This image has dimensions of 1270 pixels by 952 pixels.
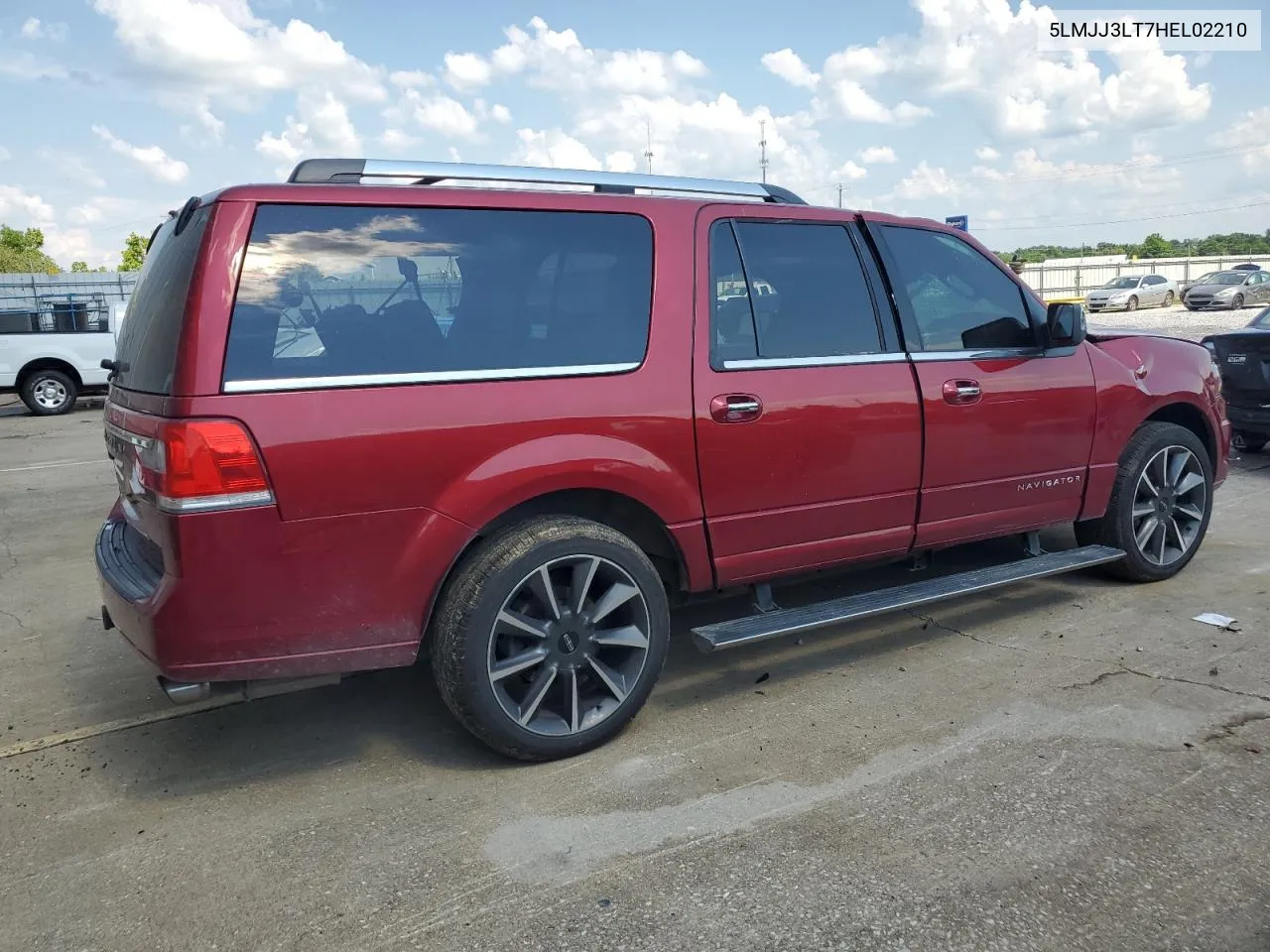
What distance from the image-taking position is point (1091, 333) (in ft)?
16.8

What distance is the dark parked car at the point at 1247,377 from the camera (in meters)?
8.55

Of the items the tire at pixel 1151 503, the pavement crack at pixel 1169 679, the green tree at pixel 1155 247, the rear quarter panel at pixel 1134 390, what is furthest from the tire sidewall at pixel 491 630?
the green tree at pixel 1155 247

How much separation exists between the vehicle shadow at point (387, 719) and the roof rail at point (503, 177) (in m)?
1.97

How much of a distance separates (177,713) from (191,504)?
4.96 ft

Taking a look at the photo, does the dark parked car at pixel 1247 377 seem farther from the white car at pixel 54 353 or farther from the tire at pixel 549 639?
the white car at pixel 54 353

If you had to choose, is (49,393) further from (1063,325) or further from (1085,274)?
(1085,274)

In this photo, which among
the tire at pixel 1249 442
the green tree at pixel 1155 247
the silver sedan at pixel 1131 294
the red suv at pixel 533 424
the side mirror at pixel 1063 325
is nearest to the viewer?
the red suv at pixel 533 424

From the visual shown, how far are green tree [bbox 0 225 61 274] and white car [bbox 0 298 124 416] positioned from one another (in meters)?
64.5

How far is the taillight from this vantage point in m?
2.78

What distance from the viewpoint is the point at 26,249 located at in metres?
86.9

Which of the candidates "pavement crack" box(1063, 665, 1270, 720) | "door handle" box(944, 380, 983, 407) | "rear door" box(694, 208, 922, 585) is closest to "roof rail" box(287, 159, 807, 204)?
"rear door" box(694, 208, 922, 585)

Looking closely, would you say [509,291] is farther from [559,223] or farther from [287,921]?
[287,921]

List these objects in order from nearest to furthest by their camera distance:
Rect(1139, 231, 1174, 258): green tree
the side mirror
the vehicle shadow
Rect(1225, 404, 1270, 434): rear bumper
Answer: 1. the vehicle shadow
2. the side mirror
3. Rect(1225, 404, 1270, 434): rear bumper
4. Rect(1139, 231, 1174, 258): green tree

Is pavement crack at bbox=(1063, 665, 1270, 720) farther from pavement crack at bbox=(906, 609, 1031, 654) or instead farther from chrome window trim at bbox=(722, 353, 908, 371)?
chrome window trim at bbox=(722, 353, 908, 371)
